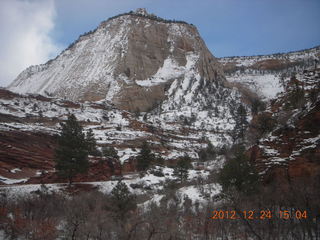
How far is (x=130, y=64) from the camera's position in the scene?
115750 mm

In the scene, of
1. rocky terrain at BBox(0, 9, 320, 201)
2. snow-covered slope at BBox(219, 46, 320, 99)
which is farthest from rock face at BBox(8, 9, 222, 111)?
snow-covered slope at BBox(219, 46, 320, 99)

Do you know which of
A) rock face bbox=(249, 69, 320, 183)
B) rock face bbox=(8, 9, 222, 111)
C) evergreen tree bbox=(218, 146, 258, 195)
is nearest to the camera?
rock face bbox=(249, 69, 320, 183)

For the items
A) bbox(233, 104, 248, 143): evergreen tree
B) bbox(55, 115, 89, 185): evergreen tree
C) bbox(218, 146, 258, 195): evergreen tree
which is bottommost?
bbox(218, 146, 258, 195): evergreen tree


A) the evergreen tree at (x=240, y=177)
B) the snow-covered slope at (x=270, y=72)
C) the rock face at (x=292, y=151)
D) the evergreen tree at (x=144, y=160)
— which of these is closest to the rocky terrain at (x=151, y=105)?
the rock face at (x=292, y=151)

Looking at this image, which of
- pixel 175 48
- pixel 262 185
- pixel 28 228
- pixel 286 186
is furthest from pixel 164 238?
pixel 175 48

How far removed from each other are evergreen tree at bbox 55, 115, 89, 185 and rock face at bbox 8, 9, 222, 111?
2786 inches

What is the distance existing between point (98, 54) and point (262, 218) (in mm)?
115047

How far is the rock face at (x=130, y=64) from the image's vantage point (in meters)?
106

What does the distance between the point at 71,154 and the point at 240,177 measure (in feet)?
46.6

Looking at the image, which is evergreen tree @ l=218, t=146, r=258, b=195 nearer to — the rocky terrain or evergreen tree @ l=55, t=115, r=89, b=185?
the rocky terrain

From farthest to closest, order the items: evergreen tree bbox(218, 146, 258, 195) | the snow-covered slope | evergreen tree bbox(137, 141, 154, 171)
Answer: the snow-covered slope
evergreen tree bbox(137, 141, 154, 171)
evergreen tree bbox(218, 146, 258, 195)

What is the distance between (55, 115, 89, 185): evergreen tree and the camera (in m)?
24.6

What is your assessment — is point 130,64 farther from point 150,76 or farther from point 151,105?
point 151,105

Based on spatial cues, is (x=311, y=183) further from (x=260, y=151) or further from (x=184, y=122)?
(x=184, y=122)
